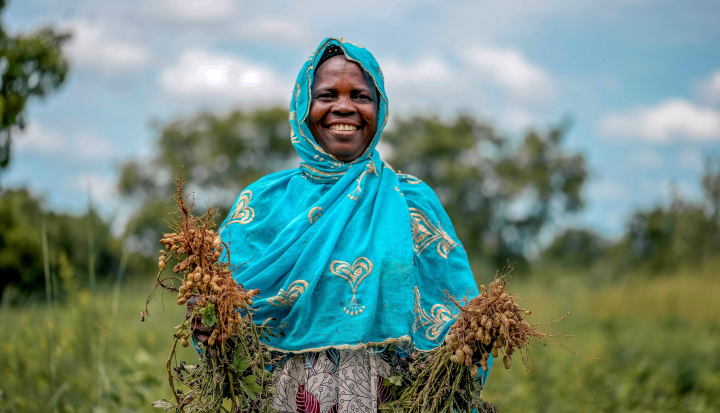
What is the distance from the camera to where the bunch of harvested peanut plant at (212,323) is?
1.97 meters

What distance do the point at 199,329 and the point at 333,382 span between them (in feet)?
2.06

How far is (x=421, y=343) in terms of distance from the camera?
2422mm

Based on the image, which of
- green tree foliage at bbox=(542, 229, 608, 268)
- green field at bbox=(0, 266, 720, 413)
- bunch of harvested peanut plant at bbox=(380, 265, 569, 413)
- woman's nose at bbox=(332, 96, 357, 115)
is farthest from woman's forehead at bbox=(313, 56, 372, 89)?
green tree foliage at bbox=(542, 229, 608, 268)

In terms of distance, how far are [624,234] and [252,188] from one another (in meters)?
16.1

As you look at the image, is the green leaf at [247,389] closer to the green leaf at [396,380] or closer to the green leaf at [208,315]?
the green leaf at [208,315]

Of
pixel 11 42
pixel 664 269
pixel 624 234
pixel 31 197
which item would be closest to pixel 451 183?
pixel 624 234

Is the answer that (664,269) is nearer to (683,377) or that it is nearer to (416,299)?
(683,377)

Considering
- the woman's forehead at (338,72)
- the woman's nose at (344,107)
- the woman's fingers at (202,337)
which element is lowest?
the woman's fingers at (202,337)

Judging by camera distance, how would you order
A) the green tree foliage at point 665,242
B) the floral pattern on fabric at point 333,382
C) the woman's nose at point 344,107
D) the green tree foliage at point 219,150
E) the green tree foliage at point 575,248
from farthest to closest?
the green tree foliage at point 219,150, the green tree foliage at point 575,248, the green tree foliage at point 665,242, the woman's nose at point 344,107, the floral pattern on fabric at point 333,382

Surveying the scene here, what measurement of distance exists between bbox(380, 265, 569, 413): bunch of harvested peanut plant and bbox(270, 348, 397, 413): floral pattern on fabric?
8 cm

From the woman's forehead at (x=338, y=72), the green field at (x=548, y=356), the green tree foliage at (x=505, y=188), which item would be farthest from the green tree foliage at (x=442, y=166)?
the woman's forehead at (x=338, y=72)

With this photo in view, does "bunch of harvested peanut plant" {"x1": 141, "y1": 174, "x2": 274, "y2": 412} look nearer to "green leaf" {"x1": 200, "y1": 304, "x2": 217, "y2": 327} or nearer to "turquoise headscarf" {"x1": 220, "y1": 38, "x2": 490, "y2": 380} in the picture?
"green leaf" {"x1": 200, "y1": 304, "x2": 217, "y2": 327}

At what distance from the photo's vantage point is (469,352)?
2.02m

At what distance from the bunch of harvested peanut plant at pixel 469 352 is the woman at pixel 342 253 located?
0.17 m
